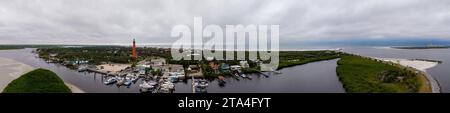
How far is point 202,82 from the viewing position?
1140 cm

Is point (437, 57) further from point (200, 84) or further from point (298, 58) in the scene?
point (200, 84)

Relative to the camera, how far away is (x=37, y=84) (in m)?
8.25

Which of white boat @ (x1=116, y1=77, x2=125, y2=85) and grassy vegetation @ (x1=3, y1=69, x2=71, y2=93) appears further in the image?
white boat @ (x1=116, y1=77, x2=125, y2=85)

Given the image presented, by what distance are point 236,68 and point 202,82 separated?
168 inches

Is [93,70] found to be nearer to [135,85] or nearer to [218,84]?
[135,85]

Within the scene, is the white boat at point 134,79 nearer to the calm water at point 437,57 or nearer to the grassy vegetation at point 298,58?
the grassy vegetation at point 298,58

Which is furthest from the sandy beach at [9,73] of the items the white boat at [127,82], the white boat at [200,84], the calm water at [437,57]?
the calm water at [437,57]

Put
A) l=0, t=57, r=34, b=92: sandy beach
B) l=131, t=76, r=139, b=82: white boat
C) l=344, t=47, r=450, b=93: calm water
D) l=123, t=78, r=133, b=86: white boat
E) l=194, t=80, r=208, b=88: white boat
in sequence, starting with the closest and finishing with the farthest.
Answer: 1. l=194, t=80, r=208, b=88: white boat
2. l=0, t=57, r=34, b=92: sandy beach
3. l=123, t=78, r=133, b=86: white boat
4. l=344, t=47, r=450, b=93: calm water
5. l=131, t=76, r=139, b=82: white boat

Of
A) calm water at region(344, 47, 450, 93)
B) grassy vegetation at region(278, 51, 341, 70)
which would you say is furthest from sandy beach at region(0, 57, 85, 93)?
calm water at region(344, 47, 450, 93)

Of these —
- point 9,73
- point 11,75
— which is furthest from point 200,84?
point 9,73

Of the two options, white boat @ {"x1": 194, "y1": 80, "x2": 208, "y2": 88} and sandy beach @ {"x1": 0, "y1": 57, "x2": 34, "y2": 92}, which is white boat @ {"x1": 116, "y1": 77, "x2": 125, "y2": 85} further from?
sandy beach @ {"x1": 0, "y1": 57, "x2": 34, "y2": 92}

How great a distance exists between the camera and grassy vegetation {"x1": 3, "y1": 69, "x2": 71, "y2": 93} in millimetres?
7770
